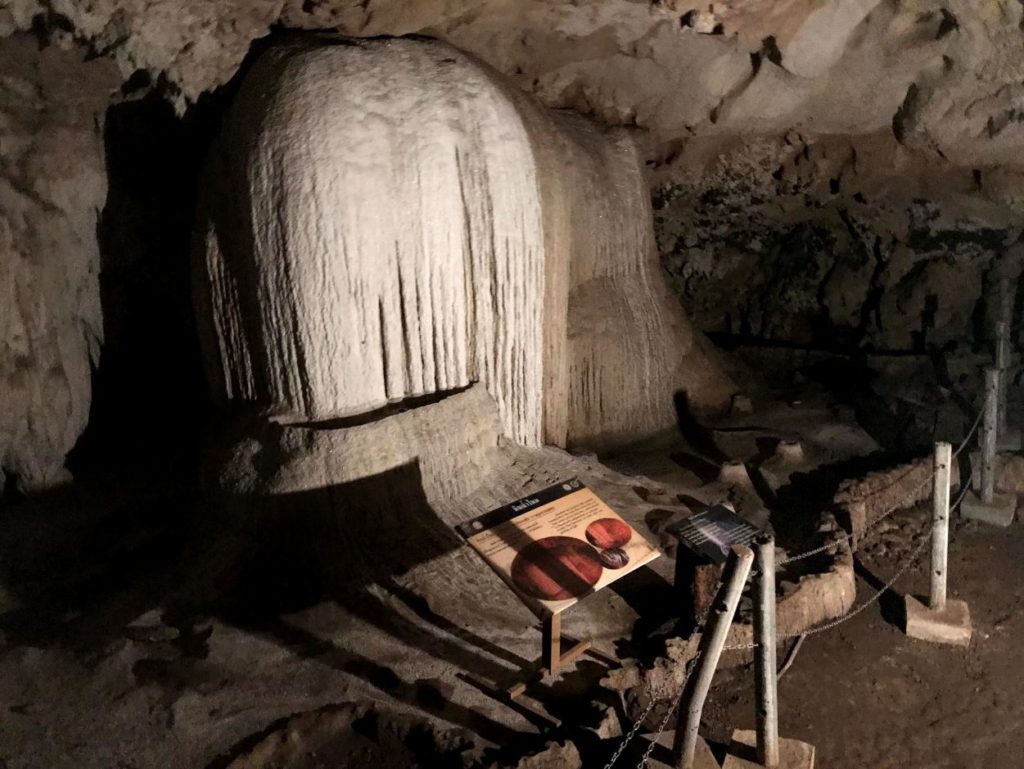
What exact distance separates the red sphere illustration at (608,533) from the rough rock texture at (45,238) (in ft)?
14.9

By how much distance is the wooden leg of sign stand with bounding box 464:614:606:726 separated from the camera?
14.2 feet

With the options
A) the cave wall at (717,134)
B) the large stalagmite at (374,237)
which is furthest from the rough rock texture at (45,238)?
the large stalagmite at (374,237)

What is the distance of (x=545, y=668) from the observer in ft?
14.7

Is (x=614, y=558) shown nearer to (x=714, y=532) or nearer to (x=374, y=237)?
(x=714, y=532)

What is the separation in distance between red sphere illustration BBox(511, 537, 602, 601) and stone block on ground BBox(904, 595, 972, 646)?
9.13 ft

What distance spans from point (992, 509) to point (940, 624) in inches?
74.9

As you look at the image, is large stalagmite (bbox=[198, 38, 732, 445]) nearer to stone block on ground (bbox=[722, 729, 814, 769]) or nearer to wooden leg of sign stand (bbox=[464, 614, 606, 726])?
wooden leg of sign stand (bbox=[464, 614, 606, 726])

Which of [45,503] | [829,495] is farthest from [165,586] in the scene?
[829,495]

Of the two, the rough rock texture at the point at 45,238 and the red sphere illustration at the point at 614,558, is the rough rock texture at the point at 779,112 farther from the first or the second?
the red sphere illustration at the point at 614,558

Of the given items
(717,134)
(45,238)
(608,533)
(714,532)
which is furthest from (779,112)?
(45,238)

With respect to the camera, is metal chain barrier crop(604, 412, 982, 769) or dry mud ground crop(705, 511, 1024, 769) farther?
dry mud ground crop(705, 511, 1024, 769)

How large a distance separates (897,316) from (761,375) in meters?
1.99

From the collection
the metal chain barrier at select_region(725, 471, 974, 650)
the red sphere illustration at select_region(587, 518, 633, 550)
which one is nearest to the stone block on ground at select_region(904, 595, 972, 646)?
the metal chain barrier at select_region(725, 471, 974, 650)

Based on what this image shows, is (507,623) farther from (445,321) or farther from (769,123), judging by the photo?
(769,123)
